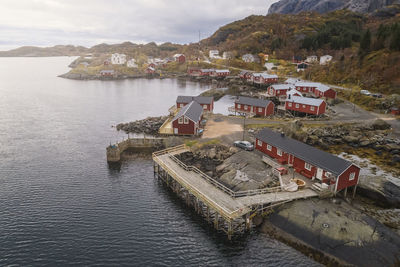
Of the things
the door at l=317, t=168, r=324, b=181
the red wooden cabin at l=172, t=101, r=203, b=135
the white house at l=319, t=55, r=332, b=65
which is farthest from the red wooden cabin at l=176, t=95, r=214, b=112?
the white house at l=319, t=55, r=332, b=65

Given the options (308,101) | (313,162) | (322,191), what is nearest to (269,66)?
(308,101)

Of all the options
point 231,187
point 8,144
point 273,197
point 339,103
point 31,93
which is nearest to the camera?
point 273,197

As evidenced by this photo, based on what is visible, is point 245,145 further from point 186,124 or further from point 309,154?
point 186,124

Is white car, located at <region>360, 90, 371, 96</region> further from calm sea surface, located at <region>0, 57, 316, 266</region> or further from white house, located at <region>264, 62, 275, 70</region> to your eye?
white house, located at <region>264, 62, 275, 70</region>

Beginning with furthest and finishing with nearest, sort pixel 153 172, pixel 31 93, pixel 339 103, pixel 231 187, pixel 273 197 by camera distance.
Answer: pixel 31 93 → pixel 339 103 → pixel 153 172 → pixel 231 187 → pixel 273 197

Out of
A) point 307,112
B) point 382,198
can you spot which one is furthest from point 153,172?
point 307,112

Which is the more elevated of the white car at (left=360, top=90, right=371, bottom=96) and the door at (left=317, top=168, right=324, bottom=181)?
the white car at (left=360, top=90, right=371, bottom=96)

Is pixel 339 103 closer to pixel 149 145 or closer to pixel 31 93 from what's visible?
pixel 149 145
